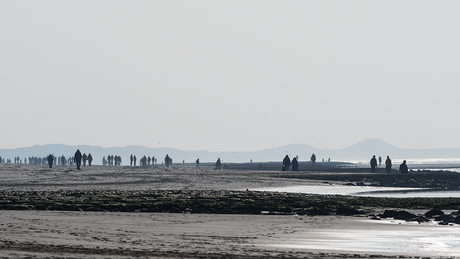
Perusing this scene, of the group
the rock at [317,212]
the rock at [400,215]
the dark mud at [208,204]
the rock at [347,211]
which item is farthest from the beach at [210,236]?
the dark mud at [208,204]

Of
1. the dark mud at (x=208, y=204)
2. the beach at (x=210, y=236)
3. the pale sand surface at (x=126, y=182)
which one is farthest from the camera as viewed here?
the pale sand surface at (x=126, y=182)

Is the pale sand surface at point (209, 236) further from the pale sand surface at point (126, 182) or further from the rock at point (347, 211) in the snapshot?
the pale sand surface at point (126, 182)

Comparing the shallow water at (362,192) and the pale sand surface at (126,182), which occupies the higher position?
the pale sand surface at (126,182)

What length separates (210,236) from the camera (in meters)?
13.2

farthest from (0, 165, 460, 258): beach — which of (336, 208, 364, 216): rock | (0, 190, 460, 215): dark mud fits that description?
(0, 190, 460, 215): dark mud

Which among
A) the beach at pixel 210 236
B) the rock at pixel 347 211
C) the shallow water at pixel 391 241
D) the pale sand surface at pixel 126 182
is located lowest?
the shallow water at pixel 391 241

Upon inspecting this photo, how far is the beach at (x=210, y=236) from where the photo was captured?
10.8 m

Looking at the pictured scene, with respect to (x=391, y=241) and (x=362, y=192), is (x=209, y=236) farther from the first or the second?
(x=362, y=192)

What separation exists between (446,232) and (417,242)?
2.27m

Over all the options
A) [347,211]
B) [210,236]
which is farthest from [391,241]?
[347,211]

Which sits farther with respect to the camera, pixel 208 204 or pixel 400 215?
pixel 208 204

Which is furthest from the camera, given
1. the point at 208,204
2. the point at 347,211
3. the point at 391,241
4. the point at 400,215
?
the point at 208,204

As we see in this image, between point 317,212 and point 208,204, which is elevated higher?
point 208,204

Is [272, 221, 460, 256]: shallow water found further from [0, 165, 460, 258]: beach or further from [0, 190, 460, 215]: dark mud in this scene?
[0, 190, 460, 215]: dark mud
